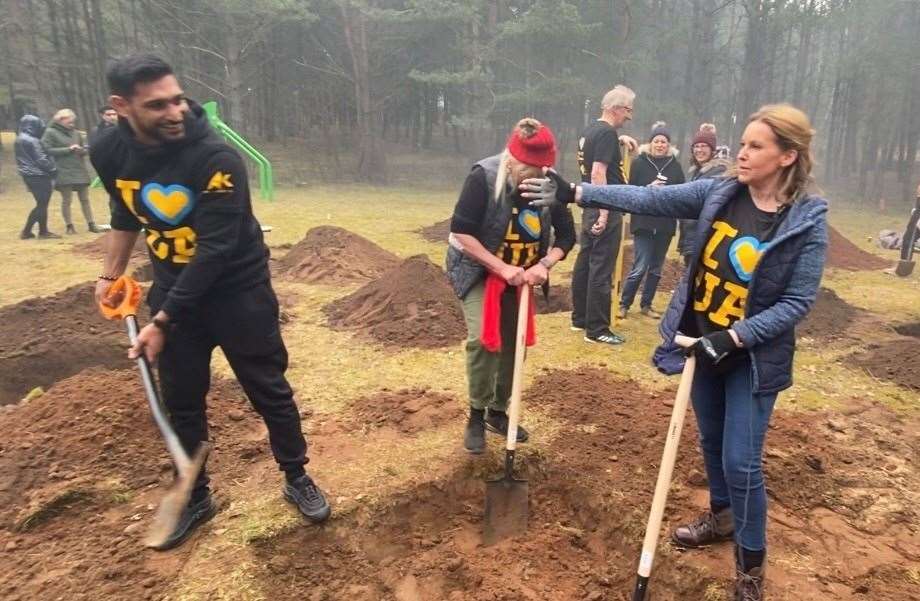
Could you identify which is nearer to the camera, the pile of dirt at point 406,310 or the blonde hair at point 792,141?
the blonde hair at point 792,141

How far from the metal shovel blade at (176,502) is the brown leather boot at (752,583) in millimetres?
2484

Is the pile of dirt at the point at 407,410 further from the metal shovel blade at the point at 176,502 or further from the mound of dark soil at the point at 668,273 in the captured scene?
the mound of dark soil at the point at 668,273

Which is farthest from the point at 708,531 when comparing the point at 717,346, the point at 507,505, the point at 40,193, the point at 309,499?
the point at 40,193

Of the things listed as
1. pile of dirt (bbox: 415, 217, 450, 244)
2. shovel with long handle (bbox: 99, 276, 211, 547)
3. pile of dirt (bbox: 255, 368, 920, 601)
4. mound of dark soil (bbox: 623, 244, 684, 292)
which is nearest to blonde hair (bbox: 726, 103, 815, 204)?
pile of dirt (bbox: 255, 368, 920, 601)

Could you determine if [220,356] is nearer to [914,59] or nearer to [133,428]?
[133,428]

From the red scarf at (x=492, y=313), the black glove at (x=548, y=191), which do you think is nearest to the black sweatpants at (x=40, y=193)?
the red scarf at (x=492, y=313)

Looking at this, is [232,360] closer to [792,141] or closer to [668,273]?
[792,141]

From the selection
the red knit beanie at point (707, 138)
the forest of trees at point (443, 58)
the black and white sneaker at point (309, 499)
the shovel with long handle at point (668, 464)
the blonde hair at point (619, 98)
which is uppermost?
the forest of trees at point (443, 58)

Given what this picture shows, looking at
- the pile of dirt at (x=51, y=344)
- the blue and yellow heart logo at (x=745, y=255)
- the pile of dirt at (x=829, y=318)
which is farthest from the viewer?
the pile of dirt at (x=829, y=318)

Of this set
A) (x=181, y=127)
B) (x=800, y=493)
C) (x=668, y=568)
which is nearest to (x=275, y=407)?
(x=181, y=127)

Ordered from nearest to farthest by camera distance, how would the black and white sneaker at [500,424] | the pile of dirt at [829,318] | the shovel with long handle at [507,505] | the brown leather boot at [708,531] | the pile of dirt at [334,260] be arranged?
1. the brown leather boot at [708,531]
2. the shovel with long handle at [507,505]
3. the black and white sneaker at [500,424]
4. the pile of dirt at [829,318]
5. the pile of dirt at [334,260]

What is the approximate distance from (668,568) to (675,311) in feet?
4.28

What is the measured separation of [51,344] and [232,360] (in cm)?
354

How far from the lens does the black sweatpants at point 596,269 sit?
559cm
